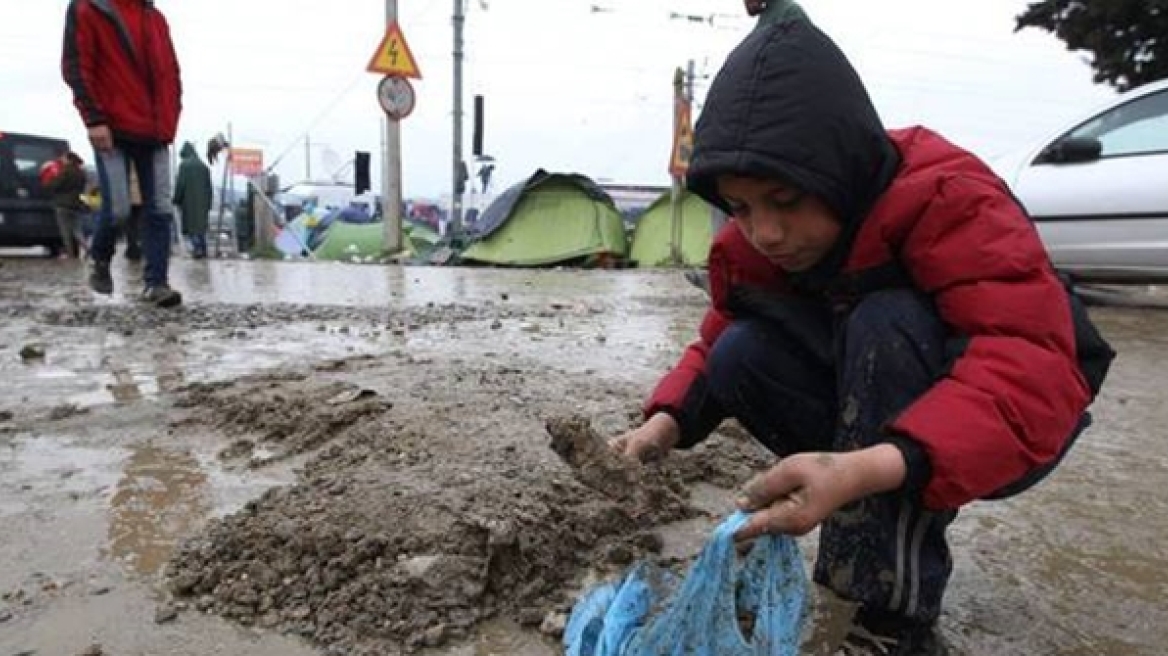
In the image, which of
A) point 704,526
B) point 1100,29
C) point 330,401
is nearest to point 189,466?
point 330,401

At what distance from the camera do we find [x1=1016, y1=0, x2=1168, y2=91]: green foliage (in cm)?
1470

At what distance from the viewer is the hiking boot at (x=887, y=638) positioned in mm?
1393

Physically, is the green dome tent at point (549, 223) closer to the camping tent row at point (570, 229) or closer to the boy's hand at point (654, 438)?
the camping tent row at point (570, 229)

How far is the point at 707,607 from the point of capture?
1.14m

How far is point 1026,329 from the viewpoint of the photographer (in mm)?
1158

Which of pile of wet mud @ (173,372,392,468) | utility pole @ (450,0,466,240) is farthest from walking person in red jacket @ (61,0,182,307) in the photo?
utility pole @ (450,0,466,240)

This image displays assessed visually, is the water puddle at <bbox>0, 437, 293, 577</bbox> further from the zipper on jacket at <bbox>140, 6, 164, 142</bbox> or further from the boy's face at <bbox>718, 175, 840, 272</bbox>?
the zipper on jacket at <bbox>140, 6, 164, 142</bbox>

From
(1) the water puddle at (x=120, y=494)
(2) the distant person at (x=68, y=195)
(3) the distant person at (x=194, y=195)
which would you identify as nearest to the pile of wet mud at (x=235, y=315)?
(1) the water puddle at (x=120, y=494)

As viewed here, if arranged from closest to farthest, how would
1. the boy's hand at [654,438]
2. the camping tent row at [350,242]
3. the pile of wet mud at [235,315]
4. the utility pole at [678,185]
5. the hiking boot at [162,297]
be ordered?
the boy's hand at [654,438]
the pile of wet mud at [235,315]
the hiking boot at [162,297]
the utility pole at [678,185]
the camping tent row at [350,242]

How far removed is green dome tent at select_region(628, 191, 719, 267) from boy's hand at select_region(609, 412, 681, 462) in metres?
12.7

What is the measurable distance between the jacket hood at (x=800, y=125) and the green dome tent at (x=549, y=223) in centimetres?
1323

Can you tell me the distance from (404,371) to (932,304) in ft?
7.00

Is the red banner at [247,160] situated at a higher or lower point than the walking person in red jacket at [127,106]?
lower

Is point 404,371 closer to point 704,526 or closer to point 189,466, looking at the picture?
point 189,466
